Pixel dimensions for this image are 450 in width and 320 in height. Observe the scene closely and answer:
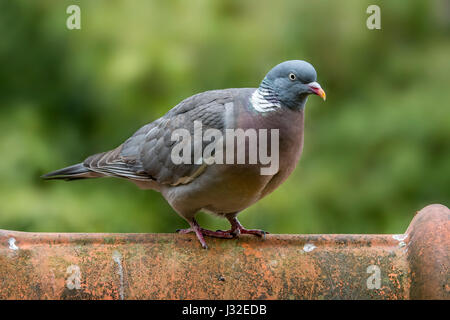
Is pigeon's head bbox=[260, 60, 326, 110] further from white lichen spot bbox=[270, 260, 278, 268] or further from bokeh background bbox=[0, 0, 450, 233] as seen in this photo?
bokeh background bbox=[0, 0, 450, 233]

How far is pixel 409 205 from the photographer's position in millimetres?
4656

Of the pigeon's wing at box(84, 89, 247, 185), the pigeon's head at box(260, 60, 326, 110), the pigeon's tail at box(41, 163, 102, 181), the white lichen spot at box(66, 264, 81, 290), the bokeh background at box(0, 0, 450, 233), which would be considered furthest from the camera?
the bokeh background at box(0, 0, 450, 233)

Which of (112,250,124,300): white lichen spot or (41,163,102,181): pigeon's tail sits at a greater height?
(41,163,102,181): pigeon's tail

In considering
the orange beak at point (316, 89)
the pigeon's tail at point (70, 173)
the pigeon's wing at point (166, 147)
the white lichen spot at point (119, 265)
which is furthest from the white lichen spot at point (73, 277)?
the orange beak at point (316, 89)

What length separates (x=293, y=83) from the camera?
10.1ft

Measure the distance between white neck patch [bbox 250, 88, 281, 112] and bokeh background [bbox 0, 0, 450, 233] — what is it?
124 centimetres

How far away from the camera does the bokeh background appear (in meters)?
4.39

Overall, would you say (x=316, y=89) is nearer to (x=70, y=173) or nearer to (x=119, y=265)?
(x=119, y=265)

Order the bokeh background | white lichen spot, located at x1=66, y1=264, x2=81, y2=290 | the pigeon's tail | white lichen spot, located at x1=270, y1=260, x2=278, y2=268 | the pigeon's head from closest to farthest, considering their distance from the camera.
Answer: white lichen spot, located at x1=66, y1=264, x2=81, y2=290, white lichen spot, located at x1=270, y1=260, x2=278, y2=268, the pigeon's head, the pigeon's tail, the bokeh background

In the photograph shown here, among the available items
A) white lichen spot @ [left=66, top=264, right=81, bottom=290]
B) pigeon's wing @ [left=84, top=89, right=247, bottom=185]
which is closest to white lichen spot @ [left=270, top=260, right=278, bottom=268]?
pigeon's wing @ [left=84, top=89, right=247, bottom=185]

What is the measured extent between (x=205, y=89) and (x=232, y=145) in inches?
62.7

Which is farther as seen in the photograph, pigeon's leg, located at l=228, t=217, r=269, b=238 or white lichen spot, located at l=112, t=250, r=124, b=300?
pigeon's leg, located at l=228, t=217, r=269, b=238
